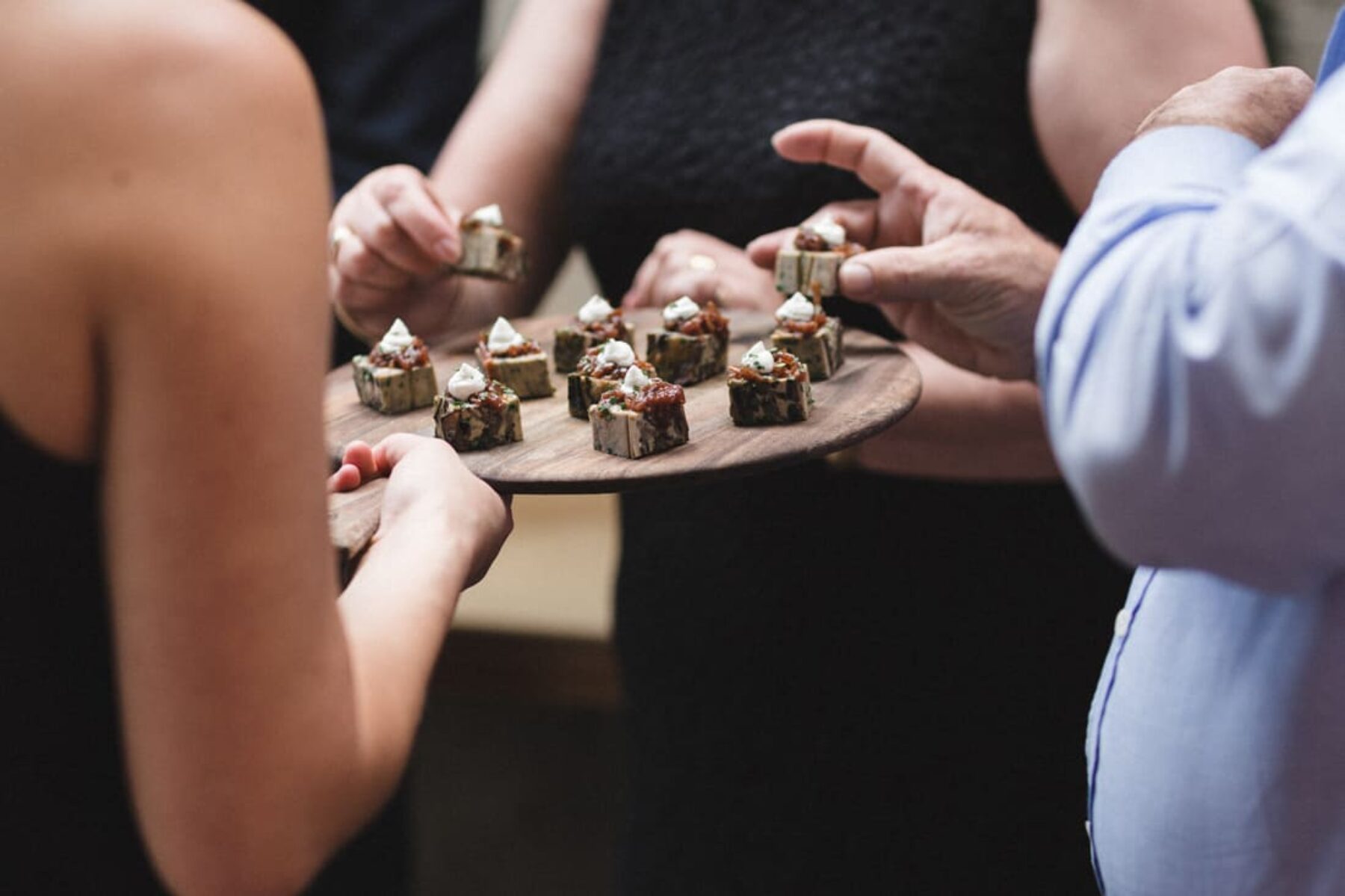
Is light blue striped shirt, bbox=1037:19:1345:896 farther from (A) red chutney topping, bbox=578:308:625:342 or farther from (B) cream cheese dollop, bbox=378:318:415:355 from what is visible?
(B) cream cheese dollop, bbox=378:318:415:355

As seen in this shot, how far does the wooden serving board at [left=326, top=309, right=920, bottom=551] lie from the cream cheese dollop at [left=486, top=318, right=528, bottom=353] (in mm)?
75

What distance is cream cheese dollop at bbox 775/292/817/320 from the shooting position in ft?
5.36

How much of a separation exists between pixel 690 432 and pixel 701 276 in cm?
48

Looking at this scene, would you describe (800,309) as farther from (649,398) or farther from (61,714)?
(61,714)

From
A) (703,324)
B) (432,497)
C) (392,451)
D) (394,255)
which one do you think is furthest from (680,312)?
(432,497)

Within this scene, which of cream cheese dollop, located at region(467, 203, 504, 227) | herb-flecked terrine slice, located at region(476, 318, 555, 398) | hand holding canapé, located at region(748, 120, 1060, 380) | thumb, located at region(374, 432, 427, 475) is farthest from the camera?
cream cheese dollop, located at region(467, 203, 504, 227)

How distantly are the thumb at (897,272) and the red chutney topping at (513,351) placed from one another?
414 millimetres

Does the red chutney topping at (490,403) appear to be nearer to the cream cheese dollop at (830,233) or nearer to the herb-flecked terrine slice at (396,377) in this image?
the herb-flecked terrine slice at (396,377)

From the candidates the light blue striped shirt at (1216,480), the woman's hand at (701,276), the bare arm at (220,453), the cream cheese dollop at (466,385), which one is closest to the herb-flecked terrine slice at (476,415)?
the cream cheese dollop at (466,385)

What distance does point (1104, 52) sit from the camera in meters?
1.57

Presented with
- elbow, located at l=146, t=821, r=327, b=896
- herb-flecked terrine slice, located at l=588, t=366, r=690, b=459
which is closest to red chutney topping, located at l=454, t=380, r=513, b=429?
herb-flecked terrine slice, located at l=588, t=366, r=690, b=459

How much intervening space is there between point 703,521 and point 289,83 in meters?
1.24

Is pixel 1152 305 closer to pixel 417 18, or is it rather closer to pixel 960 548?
pixel 960 548

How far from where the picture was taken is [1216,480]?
2.53 feet
